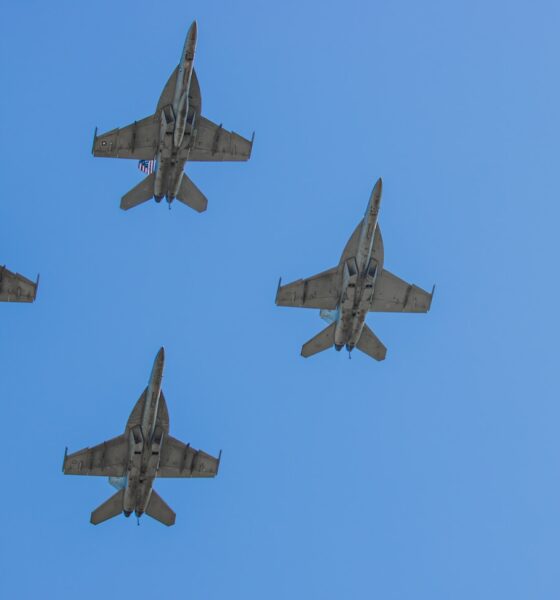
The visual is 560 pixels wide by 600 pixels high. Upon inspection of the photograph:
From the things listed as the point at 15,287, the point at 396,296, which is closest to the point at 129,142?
the point at 15,287

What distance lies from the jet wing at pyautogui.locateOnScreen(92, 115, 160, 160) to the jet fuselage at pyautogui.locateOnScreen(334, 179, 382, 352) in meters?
10.4

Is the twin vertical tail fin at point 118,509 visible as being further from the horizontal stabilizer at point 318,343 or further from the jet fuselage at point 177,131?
the jet fuselage at point 177,131

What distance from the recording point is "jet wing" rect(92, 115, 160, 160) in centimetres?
5281

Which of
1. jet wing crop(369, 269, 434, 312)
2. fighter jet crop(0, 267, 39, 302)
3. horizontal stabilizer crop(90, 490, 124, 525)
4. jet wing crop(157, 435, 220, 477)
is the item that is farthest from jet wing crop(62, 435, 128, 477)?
jet wing crop(369, 269, 434, 312)

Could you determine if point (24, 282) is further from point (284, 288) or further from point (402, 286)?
point (402, 286)

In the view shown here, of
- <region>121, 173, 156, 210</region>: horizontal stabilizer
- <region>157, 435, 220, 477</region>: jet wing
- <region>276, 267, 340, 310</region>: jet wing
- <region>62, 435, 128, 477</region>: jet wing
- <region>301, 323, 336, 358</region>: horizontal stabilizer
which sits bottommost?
<region>62, 435, 128, 477</region>: jet wing

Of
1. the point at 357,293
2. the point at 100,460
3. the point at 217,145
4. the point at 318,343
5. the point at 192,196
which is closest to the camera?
the point at 357,293

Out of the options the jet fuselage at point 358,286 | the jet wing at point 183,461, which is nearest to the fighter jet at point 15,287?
the jet wing at point 183,461

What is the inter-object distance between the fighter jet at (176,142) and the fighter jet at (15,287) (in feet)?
17.8

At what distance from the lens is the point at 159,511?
52.8m

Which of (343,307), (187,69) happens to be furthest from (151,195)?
(343,307)

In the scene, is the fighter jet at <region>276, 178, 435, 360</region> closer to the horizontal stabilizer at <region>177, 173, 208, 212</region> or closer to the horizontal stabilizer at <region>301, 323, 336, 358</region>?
the horizontal stabilizer at <region>301, 323, 336, 358</region>

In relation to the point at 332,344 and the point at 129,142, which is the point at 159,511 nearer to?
the point at 332,344

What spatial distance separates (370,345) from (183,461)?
31.0 ft
